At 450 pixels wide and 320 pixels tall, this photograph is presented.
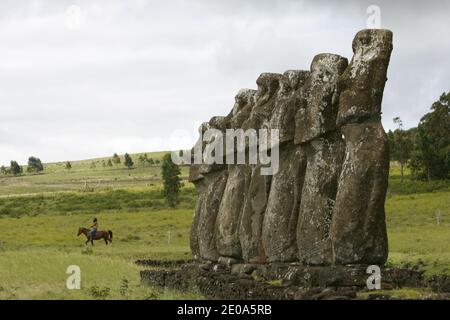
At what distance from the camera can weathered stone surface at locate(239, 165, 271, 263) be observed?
21.3 m

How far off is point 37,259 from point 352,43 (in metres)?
15.2

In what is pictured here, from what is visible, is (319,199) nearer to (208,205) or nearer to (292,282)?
(292,282)

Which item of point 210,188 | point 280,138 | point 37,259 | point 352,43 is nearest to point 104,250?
point 37,259

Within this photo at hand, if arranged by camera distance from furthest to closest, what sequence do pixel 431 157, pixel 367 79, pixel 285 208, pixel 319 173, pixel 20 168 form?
pixel 20 168
pixel 431 157
pixel 285 208
pixel 319 173
pixel 367 79

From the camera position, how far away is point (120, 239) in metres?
48.7

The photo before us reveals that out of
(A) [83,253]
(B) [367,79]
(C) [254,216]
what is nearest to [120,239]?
(A) [83,253]

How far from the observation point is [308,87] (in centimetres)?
1958

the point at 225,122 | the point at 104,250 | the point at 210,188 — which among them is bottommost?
the point at 104,250

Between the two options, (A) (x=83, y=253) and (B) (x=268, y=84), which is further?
(A) (x=83, y=253)

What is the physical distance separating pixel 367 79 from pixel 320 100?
5.61ft

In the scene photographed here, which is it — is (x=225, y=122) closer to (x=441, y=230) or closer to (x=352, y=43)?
(x=352, y=43)
